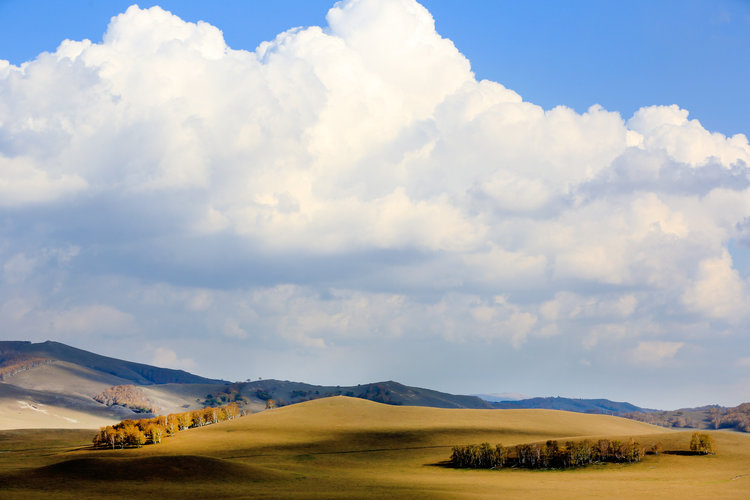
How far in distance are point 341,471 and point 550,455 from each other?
38509mm

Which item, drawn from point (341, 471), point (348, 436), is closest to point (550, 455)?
point (341, 471)

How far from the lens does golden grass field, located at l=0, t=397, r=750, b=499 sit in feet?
327

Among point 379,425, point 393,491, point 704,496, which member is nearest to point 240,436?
point 379,425

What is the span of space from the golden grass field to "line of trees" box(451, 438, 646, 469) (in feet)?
11.8

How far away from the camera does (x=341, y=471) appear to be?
5128 inches

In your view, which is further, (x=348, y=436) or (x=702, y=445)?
(x=348, y=436)

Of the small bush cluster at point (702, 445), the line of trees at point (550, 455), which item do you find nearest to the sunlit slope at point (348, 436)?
the small bush cluster at point (702, 445)

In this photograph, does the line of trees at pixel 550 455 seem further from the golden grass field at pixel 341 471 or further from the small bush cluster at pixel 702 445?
the small bush cluster at pixel 702 445

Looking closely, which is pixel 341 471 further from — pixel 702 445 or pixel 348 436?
pixel 702 445

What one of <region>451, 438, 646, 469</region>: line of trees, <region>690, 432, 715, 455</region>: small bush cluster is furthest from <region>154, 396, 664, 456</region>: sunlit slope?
<region>451, 438, 646, 469</region>: line of trees

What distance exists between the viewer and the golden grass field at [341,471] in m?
99.7

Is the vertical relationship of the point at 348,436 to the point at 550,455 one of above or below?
above

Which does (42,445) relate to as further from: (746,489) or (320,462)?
(746,489)

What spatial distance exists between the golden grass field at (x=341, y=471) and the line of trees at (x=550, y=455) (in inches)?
141
